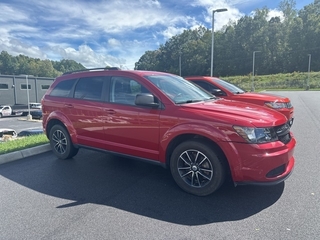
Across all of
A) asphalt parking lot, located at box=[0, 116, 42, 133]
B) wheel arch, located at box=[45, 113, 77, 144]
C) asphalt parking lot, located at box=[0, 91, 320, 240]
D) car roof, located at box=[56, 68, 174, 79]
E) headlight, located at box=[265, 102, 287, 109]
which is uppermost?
car roof, located at box=[56, 68, 174, 79]

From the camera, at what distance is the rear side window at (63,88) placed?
4871mm

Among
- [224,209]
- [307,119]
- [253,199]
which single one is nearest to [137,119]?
[224,209]

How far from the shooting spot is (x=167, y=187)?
11.9ft

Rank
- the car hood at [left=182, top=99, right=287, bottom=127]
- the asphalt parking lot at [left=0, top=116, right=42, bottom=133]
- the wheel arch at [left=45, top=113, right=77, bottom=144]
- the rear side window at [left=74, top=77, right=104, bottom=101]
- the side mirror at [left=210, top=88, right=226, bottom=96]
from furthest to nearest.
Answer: the asphalt parking lot at [left=0, top=116, right=42, bottom=133] < the side mirror at [left=210, top=88, right=226, bottom=96] < the wheel arch at [left=45, top=113, right=77, bottom=144] < the rear side window at [left=74, top=77, right=104, bottom=101] < the car hood at [left=182, top=99, right=287, bottom=127]

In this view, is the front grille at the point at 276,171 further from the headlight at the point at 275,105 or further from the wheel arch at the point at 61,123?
the wheel arch at the point at 61,123

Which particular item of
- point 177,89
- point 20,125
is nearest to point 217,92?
point 177,89

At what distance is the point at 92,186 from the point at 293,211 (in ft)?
9.45

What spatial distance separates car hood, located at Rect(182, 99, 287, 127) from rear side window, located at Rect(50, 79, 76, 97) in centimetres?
271

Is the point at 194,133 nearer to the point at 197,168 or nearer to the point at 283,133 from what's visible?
the point at 197,168

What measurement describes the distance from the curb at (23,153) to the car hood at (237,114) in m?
3.97

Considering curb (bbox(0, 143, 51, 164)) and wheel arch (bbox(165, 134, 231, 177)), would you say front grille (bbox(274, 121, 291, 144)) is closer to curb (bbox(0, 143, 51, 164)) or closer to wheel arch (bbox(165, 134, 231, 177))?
wheel arch (bbox(165, 134, 231, 177))

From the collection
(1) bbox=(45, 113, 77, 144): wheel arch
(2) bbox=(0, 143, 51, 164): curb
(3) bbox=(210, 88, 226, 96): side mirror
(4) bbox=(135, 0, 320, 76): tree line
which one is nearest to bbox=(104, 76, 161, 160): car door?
(1) bbox=(45, 113, 77, 144): wheel arch

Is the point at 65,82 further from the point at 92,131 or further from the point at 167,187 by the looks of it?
the point at 167,187

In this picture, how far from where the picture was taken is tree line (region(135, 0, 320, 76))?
6769 cm
